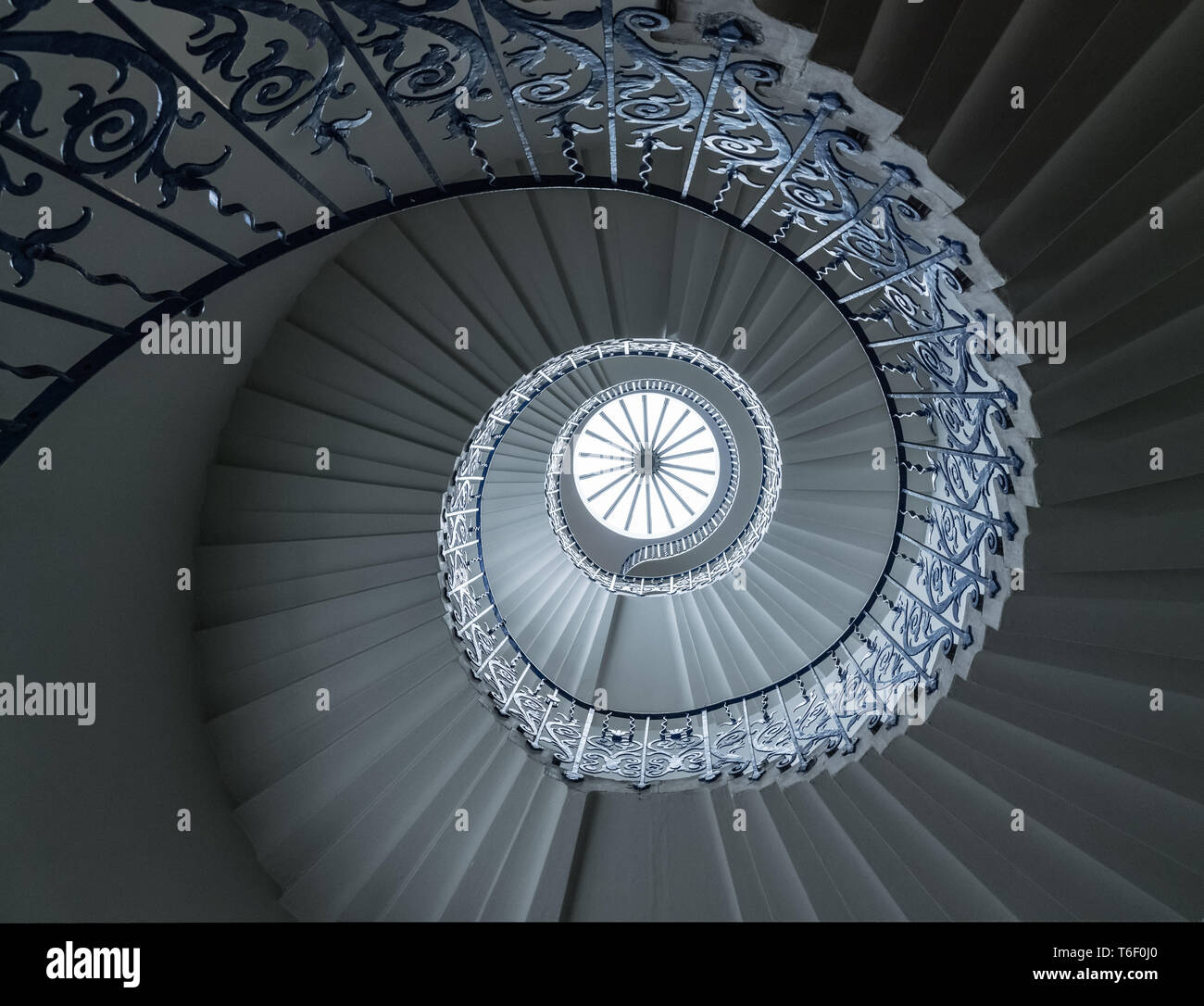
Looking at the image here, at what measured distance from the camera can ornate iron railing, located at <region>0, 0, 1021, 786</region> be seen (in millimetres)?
2414

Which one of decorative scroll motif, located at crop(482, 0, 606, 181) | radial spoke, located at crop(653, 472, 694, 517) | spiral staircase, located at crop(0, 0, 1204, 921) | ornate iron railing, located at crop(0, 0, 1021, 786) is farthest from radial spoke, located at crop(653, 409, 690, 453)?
decorative scroll motif, located at crop(482, 0, 606, 181)

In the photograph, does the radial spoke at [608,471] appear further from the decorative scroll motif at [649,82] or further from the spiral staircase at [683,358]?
the decorative scroll motif at [649,82]

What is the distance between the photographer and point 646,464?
557 inches

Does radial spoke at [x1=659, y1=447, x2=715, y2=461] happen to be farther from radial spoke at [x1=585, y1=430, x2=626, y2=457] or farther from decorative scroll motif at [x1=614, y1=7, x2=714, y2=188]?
decorative scroll motif at [x1=614, y1=7, x2=714, y2=188]

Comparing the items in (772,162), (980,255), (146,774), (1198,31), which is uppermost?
(772,162)

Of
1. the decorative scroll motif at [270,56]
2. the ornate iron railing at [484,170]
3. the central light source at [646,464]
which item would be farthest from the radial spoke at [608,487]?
the decorative scroll motif at [270,56]

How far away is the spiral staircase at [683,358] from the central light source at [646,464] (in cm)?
446

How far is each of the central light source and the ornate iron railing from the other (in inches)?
284

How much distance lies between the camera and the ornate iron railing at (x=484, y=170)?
241 cm

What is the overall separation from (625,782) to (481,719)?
1.34 metres

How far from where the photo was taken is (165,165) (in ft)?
8.38

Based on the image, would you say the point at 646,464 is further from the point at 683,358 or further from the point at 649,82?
the point at 649,82
